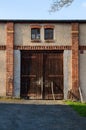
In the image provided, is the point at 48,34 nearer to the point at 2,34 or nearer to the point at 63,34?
the point at 63,34

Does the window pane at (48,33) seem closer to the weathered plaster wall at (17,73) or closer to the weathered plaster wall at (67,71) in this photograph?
the weathered plaster wall at (67,71)

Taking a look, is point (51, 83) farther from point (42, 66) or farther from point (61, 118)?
point (61, 118)

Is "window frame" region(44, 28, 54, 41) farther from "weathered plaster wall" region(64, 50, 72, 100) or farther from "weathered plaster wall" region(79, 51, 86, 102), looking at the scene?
"weathered plaster wall" region(79, 51, 86, 102)

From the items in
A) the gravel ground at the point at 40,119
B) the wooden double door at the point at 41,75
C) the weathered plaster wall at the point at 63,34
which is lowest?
the gravel ground at the point at 40,119

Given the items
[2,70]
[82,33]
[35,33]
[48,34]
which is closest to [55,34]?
[48,34]

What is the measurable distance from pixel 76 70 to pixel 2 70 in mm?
4608

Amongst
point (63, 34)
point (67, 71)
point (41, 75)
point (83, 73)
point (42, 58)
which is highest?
point (63, 34)

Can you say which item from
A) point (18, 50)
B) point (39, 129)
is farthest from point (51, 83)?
point (39, 129)

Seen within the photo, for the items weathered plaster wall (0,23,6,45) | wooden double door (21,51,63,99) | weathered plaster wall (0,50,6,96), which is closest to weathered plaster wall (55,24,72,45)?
wooden double door (21,51,63,99)

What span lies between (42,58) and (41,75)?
3.50ft

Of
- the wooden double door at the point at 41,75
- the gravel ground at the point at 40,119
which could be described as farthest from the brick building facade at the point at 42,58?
the gravel ground at the point at 40,119

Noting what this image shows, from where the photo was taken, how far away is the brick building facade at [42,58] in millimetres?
25078

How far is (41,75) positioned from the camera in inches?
995

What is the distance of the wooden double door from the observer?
992 inches
